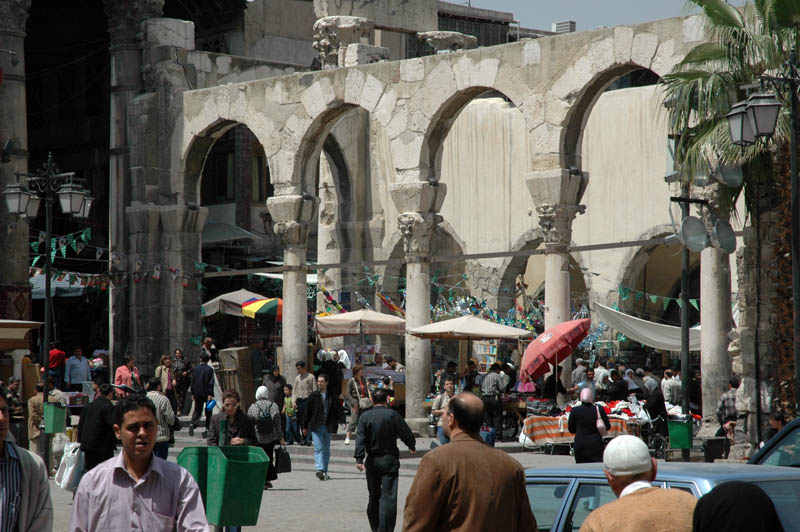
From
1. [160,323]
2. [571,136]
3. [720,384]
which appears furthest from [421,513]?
[160,323]

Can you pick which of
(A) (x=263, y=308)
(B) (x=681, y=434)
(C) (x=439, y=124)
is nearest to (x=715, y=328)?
(B) (x=681, y=434)

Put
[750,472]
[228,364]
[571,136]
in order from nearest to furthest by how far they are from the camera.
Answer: [750,472]
[571,136]
[228,364]

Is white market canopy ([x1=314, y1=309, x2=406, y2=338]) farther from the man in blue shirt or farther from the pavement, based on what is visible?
the man in blue shirt

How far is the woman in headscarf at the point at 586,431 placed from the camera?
1284cm

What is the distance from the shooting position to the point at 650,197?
29.8 meters

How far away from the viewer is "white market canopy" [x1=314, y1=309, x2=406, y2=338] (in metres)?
25.1

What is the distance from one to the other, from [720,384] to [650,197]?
11.7 meters

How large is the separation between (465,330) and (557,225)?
2.51 m

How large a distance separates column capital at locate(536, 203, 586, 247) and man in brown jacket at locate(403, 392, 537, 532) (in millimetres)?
14848

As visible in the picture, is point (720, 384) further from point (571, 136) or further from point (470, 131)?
point (470, 131)

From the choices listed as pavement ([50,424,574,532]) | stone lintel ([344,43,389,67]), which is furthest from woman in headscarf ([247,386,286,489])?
stone lintel ([344,43,389,67])

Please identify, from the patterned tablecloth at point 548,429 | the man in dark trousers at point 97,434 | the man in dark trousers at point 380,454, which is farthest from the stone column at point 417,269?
the man in dark trousers at point 380,454

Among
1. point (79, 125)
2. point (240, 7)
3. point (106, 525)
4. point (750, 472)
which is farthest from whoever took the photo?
point (79, 125)

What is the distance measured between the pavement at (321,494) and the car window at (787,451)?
4504 millimetres
